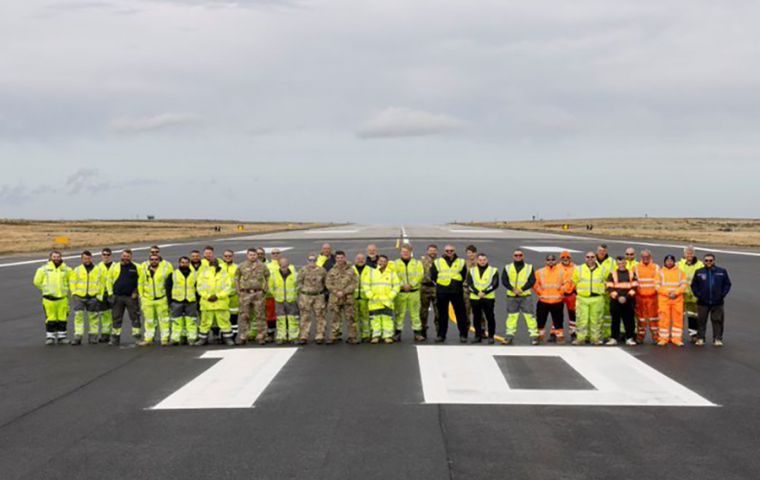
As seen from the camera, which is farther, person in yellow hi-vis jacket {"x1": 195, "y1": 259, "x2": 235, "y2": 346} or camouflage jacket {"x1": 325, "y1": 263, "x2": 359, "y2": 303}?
camouflage jacket {"x1": 325, "y1": 263, "x2": 359, "y2": 303}

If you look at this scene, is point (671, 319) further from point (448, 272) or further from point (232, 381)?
point (232, 381)

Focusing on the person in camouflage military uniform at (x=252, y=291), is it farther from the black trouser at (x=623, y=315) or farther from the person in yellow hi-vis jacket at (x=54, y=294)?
the black trouser at (x=623, y=315)

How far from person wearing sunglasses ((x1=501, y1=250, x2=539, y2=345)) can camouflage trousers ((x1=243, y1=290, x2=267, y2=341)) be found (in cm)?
536

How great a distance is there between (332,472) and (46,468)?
3.21m

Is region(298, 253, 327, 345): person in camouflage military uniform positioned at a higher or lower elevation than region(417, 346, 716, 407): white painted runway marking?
higher

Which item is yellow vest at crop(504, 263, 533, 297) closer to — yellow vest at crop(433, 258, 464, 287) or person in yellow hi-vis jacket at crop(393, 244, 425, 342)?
yellow vest at crop(433, 258, 464, 287)

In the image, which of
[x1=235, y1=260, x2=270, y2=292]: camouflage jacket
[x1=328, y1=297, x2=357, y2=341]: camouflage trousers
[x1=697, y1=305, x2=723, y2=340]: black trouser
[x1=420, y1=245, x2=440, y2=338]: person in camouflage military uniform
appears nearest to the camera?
[x1=697, y1=305, x2=723, y2=340]: black trouser

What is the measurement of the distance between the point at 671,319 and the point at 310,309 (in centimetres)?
800

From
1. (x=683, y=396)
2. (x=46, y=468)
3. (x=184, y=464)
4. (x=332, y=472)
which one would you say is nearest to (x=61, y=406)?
(x=46, y=468)

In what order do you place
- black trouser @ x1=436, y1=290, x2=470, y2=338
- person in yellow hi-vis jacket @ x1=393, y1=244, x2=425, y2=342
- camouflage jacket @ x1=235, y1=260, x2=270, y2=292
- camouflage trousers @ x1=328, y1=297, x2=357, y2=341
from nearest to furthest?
camouflage jacket @ x1=235, y1=260, x2=270, y2=292 → camouflage trousers @ x1=328, y1=297, x2=357, y2=341 → black trouser @ x1=436, y1=290, x2=470, y2=338 → person in yellow hi-vis jacket @ x1=393, y1=244, x2=425, y2=342

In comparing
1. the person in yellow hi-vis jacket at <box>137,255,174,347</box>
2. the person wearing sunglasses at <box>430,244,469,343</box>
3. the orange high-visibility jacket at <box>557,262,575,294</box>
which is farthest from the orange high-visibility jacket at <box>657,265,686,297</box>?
the person in yellow hi-vis jacket at <box>137,255,174,347</box>

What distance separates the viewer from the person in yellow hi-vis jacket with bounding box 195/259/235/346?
14.9 meters

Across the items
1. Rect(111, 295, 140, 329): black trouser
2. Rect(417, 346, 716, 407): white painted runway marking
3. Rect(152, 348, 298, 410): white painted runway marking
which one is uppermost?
Rect(111, 295, 140, 329): black trouser

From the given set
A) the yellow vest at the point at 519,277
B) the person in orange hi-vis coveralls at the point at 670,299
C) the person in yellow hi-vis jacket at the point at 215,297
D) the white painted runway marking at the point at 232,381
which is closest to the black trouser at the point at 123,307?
the person in yellow hi-vis jacket at the point at 215,297
